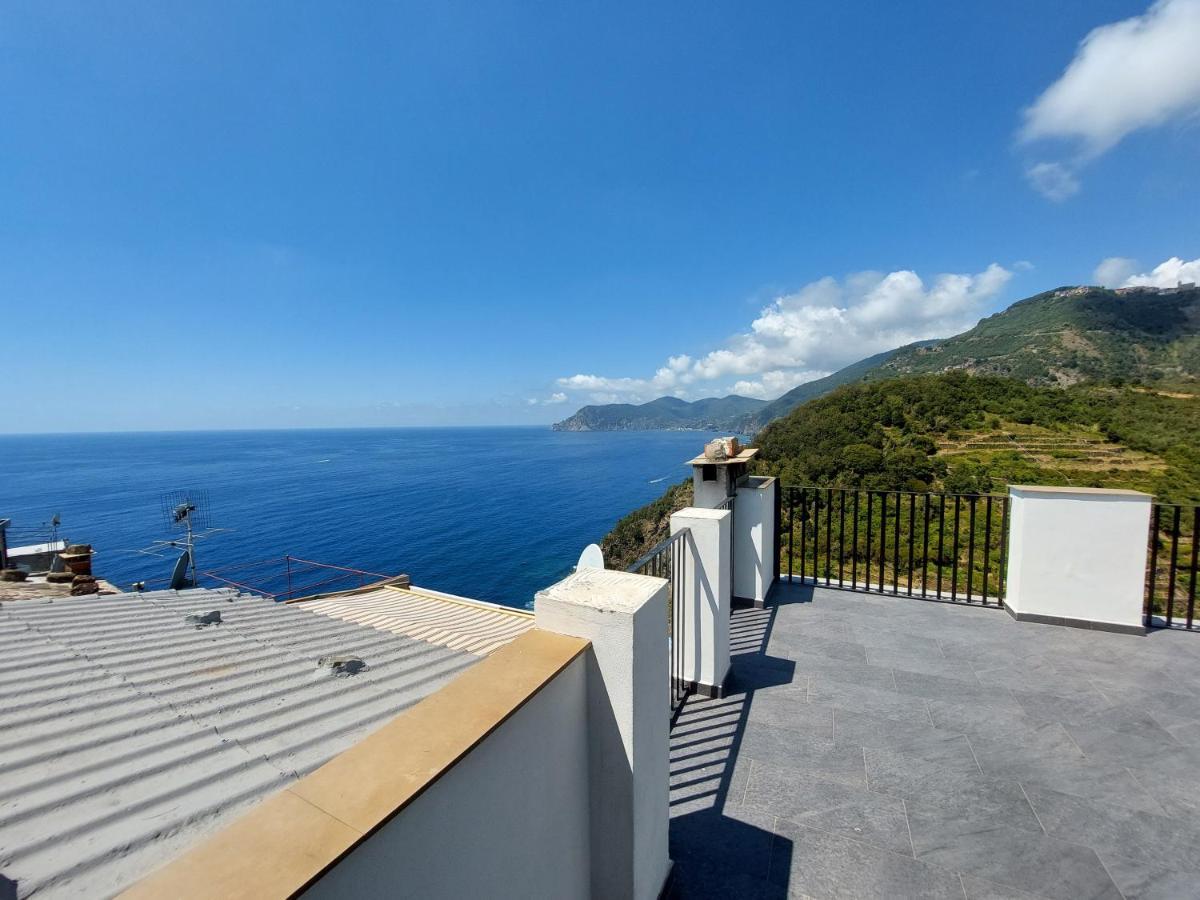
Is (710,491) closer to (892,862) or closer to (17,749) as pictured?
(892,862)

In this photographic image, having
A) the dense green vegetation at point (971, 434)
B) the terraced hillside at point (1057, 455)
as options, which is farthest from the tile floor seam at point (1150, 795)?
the terraced hillside at point (1057, 455)

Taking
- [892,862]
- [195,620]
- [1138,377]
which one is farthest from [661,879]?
[1138,377]

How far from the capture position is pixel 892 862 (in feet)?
7.45

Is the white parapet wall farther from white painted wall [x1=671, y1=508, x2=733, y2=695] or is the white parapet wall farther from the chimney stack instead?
white painted wall [x1=671, y1=508, x2=733, y2=695]

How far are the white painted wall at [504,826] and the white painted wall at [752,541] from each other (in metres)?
3.63

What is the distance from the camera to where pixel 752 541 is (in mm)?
5109

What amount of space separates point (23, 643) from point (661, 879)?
442 centimetres

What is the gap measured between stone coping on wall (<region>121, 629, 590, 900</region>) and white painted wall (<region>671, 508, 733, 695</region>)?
2154 millimetres

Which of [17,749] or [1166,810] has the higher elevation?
[17,749]

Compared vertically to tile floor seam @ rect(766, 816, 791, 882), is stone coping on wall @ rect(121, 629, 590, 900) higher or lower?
higher

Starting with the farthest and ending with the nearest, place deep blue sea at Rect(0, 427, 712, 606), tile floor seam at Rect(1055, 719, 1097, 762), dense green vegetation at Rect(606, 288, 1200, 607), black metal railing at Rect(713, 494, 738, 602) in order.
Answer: deep blue sea at Rect(0, 427, 712, 606) < dense green vegetation at Rect(606, 288, 1200, 607) < black metal railing at Rect(713, 494, 738, 602) < tile floor seam at Rect(1055, 719, 1097, 762)

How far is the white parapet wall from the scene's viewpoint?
4.29 m

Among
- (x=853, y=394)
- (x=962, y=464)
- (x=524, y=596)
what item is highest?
(x=853, y=394)

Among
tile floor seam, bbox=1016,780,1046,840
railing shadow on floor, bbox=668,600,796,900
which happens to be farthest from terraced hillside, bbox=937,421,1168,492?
railing shadow on floor, bbox=668,600,796,900
